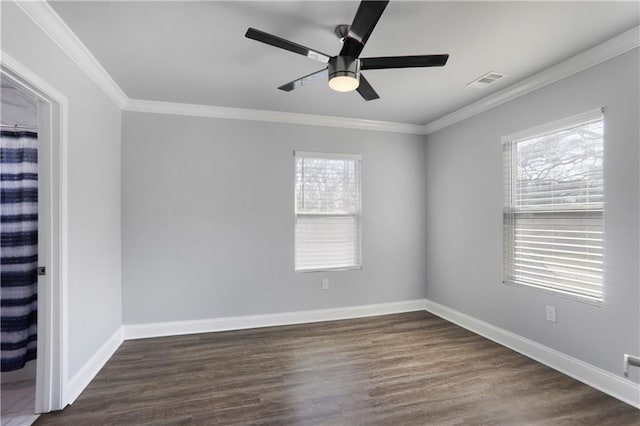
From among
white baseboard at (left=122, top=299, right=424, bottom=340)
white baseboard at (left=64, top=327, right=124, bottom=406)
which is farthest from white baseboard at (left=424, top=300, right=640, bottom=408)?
white baseboard at (left=64, top=327, right=124, bottom=406)

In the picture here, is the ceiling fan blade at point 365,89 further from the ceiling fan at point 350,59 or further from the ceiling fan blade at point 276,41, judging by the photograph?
the ceiling fan blade at point 276,41

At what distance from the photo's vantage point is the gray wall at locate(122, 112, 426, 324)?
3547mm

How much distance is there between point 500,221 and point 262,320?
286 cm

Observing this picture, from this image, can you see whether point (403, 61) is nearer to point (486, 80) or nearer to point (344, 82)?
point (344, 82)

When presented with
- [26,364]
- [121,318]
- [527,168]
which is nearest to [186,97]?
[121,318]

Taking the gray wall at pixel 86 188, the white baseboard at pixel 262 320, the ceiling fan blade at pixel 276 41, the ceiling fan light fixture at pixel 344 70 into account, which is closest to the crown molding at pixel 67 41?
the gray wall at pixel 86 188

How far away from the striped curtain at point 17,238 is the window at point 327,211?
8.10 feet

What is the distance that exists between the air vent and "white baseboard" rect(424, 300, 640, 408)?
7.99 feet

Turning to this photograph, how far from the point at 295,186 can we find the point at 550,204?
262cm

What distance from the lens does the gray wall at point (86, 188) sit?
6.46ft

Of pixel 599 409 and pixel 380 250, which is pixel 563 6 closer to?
pixel 599 409

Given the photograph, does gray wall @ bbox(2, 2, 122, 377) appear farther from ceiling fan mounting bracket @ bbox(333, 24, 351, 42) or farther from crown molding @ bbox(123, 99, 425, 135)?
ceiling fan mounting bracket @ bbox(333, 24, 351, 42)

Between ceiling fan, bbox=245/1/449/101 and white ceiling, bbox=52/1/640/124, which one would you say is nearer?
ceiling fan, bbox=245/1/449/101

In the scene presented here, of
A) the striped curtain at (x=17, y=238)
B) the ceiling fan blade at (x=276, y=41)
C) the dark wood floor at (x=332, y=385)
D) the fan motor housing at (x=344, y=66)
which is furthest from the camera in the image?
the striped curtain at (x=17, y=238)
